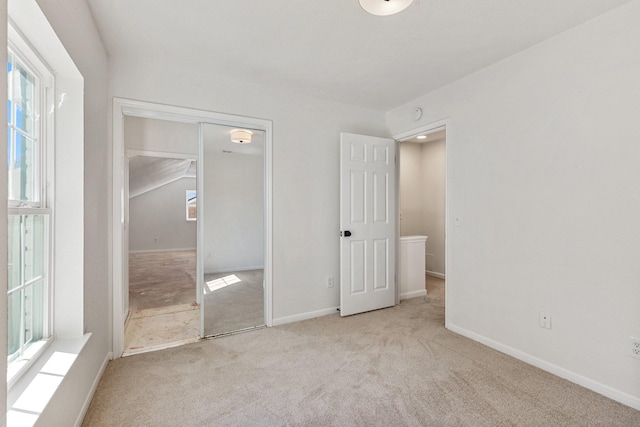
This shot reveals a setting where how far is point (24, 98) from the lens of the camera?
1.44 metres

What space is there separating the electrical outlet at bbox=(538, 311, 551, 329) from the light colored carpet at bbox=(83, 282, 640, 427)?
329 mm

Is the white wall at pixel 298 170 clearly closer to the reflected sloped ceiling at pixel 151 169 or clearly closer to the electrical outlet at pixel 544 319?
the electrical outlet at pixel 544 319

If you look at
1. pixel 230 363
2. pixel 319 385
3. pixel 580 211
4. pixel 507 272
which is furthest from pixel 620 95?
pixel 230 363

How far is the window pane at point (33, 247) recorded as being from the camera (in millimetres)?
1447

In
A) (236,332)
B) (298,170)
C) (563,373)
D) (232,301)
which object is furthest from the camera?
(232,301)

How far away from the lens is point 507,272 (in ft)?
8.07

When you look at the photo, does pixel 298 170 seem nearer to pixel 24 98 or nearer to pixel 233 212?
pixel 233 212

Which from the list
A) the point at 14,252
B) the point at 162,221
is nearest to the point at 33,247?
the point at 14,252

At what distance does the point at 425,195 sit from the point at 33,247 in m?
5.42

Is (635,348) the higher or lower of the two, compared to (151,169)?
lower

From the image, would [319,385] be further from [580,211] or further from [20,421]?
[580,211]

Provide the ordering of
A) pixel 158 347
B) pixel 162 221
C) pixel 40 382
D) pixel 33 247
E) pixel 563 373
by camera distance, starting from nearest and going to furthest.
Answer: pixel 40 382, pixel 33 247, pixel 563 373, pixel 158 347, pixel 162 221

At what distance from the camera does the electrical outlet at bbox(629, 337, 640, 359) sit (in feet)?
5.82

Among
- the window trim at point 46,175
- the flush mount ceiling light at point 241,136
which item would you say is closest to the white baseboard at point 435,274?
the flush mount ceiling light at point 241,136
